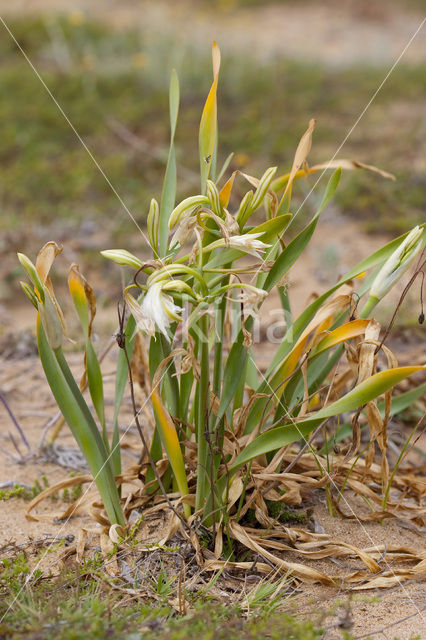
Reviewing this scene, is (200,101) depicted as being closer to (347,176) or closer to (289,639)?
(347,176)

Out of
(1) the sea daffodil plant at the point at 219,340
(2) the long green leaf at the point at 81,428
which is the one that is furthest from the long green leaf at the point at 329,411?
(2) the long green leaf at the point at 81,428

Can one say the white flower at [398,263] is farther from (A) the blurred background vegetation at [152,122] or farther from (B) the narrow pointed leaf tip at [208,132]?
(A) the blurred background vegetation at [152,122]

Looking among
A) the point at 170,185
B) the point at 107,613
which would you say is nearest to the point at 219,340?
the point at 170,185

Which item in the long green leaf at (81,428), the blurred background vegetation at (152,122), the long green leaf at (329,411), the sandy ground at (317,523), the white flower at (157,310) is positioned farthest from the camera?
the blurred background vegetation at (152,122)

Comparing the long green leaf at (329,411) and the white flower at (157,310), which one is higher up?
the white flower at (157,310)

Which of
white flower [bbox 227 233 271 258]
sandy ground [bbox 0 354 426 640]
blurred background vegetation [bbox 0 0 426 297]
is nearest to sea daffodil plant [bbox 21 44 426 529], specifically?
white flower [bbox 227 233 271 258]

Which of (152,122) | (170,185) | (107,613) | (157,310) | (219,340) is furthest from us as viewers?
(152,122)

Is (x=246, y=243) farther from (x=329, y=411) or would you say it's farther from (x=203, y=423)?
(x=203, y=423)

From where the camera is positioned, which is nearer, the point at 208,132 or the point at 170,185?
the point at 208,132
